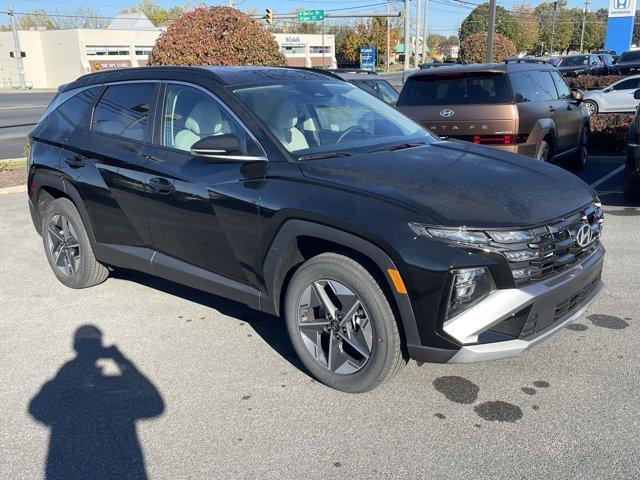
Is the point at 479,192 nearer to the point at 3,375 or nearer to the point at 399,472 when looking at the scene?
the point at 399,472

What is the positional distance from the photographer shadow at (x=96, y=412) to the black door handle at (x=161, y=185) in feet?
3.75

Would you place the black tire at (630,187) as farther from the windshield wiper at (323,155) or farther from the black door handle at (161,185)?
the black door handle at (161,185)

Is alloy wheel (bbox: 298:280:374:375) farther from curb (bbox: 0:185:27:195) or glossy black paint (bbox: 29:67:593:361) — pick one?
curb (bbox: 0:185:27:195)

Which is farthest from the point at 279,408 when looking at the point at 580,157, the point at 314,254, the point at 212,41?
the point at 212,41

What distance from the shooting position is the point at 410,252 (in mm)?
3057

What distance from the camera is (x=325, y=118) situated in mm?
4309

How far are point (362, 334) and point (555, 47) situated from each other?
103 meters

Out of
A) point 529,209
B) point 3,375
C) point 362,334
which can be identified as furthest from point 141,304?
point 529,209

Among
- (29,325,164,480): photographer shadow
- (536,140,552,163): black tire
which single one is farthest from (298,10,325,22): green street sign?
(29,325,164,480): photographer shadow

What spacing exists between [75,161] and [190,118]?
4.18ft

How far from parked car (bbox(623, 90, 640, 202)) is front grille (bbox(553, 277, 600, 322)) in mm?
4082

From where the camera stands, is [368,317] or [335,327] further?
[335,327]

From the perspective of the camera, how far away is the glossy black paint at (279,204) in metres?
3.12

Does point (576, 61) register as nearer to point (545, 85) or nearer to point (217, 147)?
point (545, 85)
